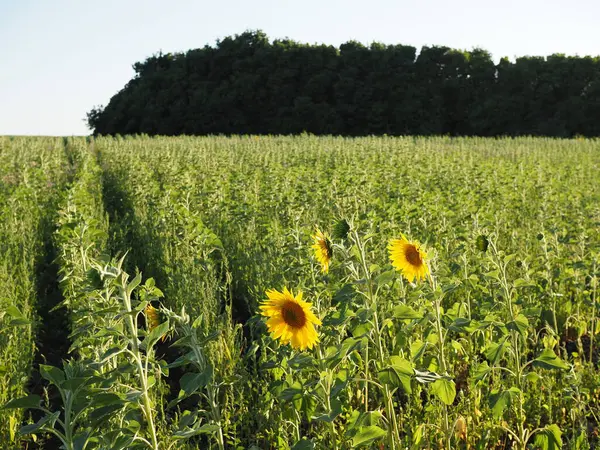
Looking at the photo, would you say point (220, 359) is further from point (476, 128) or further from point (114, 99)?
point (114, 99)

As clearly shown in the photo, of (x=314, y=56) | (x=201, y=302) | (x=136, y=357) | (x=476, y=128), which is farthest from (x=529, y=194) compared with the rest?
(x=314, y=56)

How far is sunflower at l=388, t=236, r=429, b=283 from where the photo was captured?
253 centimetres

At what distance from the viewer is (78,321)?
9.81 feet

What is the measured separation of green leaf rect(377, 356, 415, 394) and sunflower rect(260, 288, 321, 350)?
0.26m

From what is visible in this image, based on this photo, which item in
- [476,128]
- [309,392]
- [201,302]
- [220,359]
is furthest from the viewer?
[476,128]

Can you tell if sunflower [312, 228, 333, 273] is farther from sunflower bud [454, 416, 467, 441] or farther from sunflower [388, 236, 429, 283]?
sunflower bud [454, 416, 467, 441]

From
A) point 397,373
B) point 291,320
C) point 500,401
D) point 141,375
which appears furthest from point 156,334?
point 500,401

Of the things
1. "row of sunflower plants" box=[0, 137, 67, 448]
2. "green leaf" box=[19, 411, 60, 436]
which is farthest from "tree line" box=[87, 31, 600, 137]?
"green leaf" box=[19, 411, 60, 436]

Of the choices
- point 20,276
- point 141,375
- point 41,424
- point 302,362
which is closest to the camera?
point 41,424

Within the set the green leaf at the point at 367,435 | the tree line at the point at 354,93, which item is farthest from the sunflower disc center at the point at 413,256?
the tree line at the point at 354,93

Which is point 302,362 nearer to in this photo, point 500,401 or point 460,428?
point 500,401

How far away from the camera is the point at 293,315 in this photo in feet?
7.18

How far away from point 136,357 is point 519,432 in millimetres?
2096

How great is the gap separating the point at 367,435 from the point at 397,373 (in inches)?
9.1
